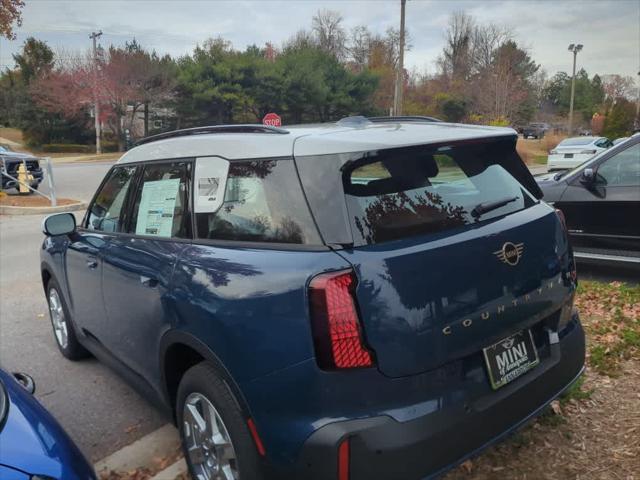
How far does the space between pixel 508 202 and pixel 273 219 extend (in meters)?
1.17

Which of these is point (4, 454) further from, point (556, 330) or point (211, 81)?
point (211, 81)

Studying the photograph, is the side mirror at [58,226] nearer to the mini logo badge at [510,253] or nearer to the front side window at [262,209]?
the front side window at [262,209]

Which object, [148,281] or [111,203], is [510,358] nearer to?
[148,281]

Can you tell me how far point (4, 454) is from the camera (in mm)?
1640

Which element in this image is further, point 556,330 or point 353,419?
point 556,330

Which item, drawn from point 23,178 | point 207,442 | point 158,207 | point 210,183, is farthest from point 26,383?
point 23,178

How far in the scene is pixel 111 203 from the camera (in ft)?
12.0

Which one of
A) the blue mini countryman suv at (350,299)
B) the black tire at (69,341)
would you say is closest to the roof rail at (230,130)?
the blue mini countryman suv at (350,299)

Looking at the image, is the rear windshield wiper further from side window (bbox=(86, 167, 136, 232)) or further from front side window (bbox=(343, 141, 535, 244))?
side window (bbox=(86, 167, 136, 232))

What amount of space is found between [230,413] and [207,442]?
1.19 ft

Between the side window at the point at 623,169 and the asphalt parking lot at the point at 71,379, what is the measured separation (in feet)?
3.76

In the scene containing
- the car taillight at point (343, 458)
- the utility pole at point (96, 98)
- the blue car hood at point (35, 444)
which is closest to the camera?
the blue car hood at point (35, 444)

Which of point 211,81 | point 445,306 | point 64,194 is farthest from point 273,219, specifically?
point 211,81

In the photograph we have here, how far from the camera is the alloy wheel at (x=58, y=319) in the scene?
14.5 feet
